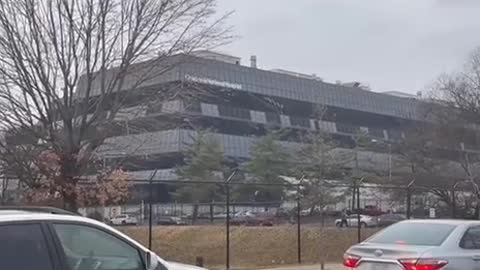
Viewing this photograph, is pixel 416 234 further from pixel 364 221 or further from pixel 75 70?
pixel 364 221

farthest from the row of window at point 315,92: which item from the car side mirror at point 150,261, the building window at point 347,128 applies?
the car side mirror at point 150,261

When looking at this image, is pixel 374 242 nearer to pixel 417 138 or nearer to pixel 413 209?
pixel 413 209

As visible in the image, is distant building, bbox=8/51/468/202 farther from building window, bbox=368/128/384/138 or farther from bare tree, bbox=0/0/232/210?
bare tree, bbox=0/0/232/210

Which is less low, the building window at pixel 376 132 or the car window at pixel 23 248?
the building window at pixel 376 132

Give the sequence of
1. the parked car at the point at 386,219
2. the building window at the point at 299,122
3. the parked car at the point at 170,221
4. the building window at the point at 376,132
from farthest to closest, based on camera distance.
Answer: the building window at the point at 376,132 < the building window at the point at 299,122 < the parked car at the point at 386,219 < the parked car at the point at 170,221

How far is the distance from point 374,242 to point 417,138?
63.3 metres

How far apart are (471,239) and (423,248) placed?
38.5 inches

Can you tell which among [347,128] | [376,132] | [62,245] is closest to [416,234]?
[62,245]

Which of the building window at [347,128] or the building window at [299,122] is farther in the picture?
the building window at [347,128]

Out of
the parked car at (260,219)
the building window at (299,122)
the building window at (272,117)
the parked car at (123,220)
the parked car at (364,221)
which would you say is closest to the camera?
the parked car at (123,220)

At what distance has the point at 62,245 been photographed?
254 inches

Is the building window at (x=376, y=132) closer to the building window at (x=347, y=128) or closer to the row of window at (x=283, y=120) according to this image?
the row of window at (x=283, y=120)

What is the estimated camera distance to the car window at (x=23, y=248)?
19.7 ft

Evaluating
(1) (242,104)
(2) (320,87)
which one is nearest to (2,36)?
(1) (242,104)
